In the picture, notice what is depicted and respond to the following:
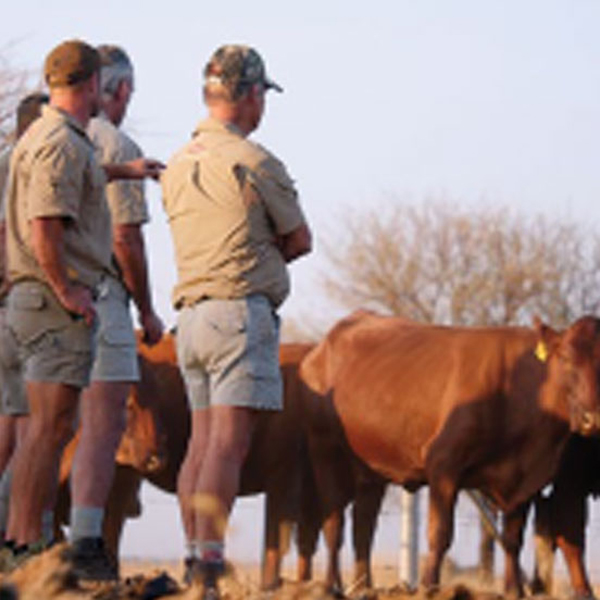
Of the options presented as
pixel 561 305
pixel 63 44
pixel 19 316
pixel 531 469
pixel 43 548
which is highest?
pixel 63 44

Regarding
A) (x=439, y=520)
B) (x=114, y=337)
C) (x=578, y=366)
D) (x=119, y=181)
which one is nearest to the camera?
(x=114, y=337)

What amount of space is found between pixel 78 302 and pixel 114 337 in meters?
0.88

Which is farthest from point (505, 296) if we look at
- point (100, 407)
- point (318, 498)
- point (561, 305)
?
point (100, 407)

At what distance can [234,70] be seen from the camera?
8031mm

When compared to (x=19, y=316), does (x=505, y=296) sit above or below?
below

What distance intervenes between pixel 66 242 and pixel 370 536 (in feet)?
28.3

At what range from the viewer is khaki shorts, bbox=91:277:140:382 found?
8.23 meters

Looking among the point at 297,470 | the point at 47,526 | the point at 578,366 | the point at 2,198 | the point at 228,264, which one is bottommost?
the point at 297,470

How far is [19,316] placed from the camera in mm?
7590

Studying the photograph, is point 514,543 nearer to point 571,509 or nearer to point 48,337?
point 571,509

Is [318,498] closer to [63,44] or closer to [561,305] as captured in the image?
[63,44]

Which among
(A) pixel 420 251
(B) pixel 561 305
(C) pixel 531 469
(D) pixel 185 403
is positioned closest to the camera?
(C) pixel 531 469

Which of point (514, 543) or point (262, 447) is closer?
point (514, 543)

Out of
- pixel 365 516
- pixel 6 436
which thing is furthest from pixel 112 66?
pixel 365 516
